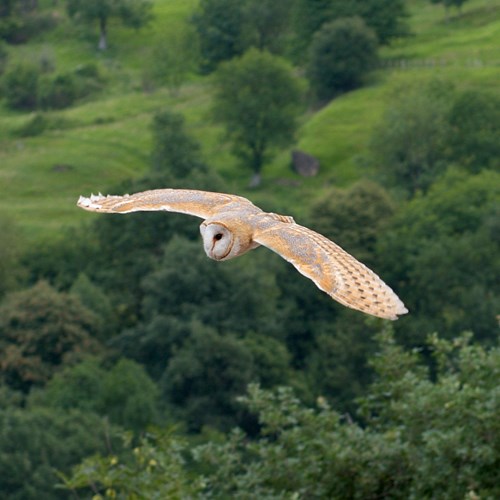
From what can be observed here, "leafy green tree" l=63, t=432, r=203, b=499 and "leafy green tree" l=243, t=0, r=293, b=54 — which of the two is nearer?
"leafy green tree" l=63, t=432, r=203, b=499

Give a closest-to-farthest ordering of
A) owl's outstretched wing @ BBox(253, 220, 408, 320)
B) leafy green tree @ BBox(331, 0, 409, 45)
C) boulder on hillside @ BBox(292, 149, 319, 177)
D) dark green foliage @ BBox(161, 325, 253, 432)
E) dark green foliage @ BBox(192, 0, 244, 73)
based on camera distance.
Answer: owl's outstretched wing @ BBox(253, 220, 408, 320) → dark green foliage @ BBox(161, 325, 253, 432) → boulder on hillside @ BBox(292, 149, 319, 177) → leafy green tree @ BBox(331, 0, 409, 45) → dark green foliage @ BBox(192, 0, 244, 73)

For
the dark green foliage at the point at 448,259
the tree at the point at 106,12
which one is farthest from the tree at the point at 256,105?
the dark green foliage at the point at 448,259

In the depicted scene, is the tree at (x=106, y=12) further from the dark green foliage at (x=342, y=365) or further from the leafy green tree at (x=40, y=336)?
the dark green foliage at (x=342, y=365)

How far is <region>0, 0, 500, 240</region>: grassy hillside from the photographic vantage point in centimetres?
7131

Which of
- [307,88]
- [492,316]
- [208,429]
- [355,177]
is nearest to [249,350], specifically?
[208,429]

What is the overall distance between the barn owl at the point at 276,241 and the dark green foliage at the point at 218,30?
80.8m

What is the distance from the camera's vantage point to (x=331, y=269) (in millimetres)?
12672

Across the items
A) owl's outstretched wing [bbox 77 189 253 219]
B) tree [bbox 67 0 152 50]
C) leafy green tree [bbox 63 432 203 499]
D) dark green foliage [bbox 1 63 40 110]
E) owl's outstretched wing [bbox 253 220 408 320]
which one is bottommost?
dark green foliage [bbox 1 63 40 110]

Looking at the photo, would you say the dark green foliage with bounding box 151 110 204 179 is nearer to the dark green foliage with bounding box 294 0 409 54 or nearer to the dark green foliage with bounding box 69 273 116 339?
the dark green foliage with bounding box 69 273 116 339

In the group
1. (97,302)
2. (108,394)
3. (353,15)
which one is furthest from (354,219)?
(353,15)

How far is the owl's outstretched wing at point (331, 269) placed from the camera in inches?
472

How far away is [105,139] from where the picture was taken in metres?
77.8

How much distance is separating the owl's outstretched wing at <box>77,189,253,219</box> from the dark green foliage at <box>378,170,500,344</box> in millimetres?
35572

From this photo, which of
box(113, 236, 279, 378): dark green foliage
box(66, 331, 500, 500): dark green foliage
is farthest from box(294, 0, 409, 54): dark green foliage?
box(66, 331, 500, 500): dark green foliage
